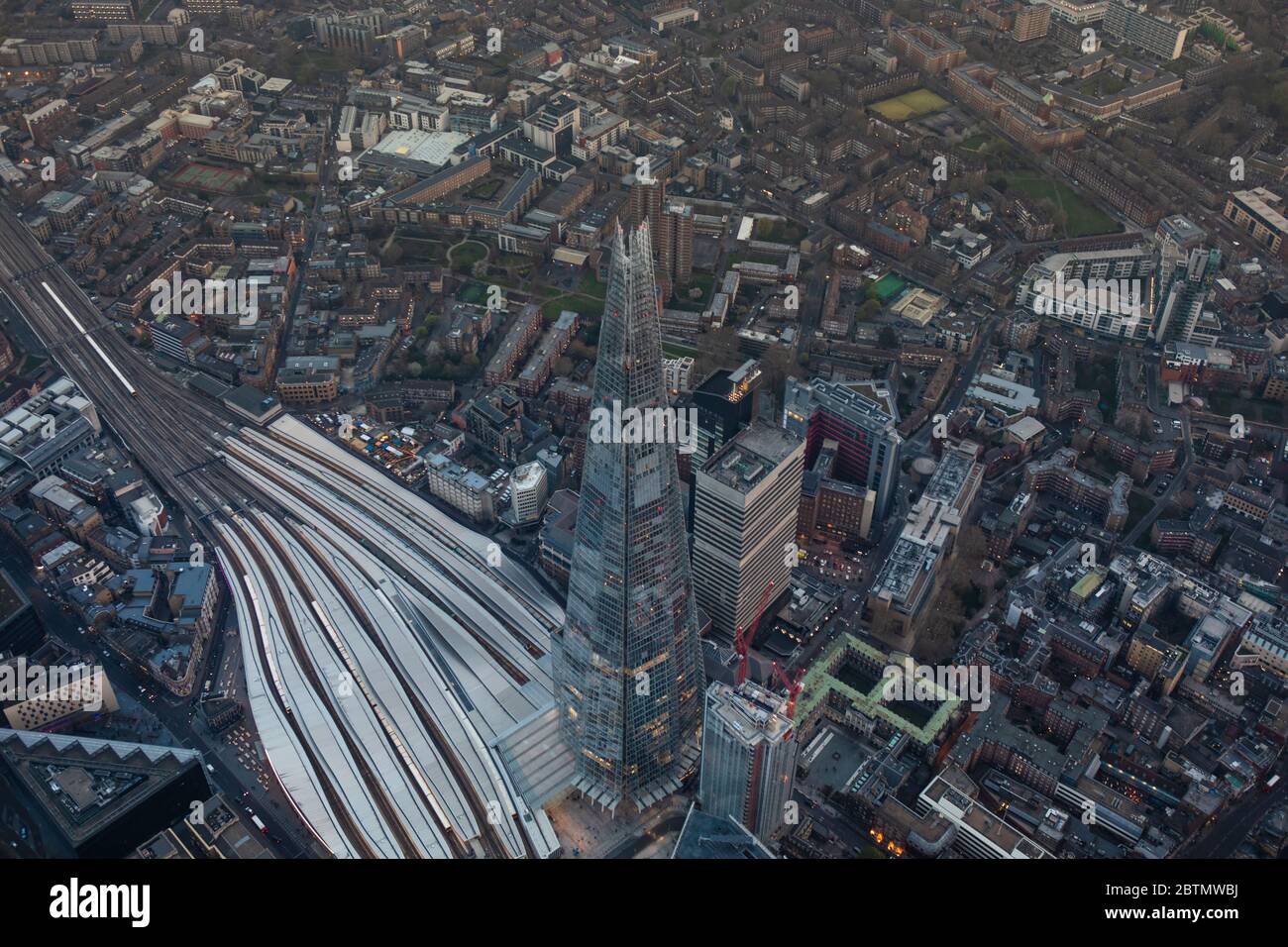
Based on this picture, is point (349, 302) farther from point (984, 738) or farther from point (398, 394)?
point (984, 738)

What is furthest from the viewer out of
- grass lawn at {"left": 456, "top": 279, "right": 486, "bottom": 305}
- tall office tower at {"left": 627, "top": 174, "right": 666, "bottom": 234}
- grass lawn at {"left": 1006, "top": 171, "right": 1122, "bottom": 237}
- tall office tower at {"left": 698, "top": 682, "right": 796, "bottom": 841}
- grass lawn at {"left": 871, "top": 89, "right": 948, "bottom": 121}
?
grass lawn at {"left": 871, "top": 89, "right": 948, "bottom": 121}

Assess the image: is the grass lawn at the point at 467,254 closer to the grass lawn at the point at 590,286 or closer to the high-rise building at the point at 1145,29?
the grass lawn at the point at 590,286

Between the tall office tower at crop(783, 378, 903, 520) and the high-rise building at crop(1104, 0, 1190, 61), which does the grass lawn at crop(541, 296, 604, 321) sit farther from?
the high-rise building at crop(1104, 0, 1190, 61)

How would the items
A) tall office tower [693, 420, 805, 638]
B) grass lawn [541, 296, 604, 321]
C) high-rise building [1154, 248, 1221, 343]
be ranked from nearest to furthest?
tall office tower [693, 420, 805, 638]
high-rise building [1154, 248, 1221, 343]
grass lawn [541, 296, 604, 321]

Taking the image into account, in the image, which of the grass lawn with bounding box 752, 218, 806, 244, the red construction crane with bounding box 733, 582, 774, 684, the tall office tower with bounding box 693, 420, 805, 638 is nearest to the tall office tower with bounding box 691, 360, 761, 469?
the tall office tower with bounding box 693, 420, 805, 638

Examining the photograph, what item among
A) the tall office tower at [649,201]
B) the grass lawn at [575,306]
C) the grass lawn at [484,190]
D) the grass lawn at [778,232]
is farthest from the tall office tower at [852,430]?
the grass lawn at [484,190]

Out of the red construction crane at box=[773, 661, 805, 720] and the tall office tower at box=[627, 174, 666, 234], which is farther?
the tall office tower at box=[627, 174, 666, 234]

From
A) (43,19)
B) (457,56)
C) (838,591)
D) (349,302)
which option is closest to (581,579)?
(838,591)
